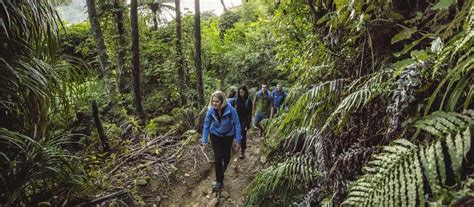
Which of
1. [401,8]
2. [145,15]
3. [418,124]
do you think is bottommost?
[418,124]

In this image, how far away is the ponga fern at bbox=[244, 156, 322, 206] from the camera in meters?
2.96

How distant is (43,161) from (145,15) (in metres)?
10.4

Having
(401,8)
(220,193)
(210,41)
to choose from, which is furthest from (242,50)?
(401,8)

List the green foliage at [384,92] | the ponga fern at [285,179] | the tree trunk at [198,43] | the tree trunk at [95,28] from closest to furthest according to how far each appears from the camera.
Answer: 1. the green foliage at [384,92]
2. the ponga fern at [285,179]
3. the tree trunk at [95,28]
4. the tree trunk at [198,43]

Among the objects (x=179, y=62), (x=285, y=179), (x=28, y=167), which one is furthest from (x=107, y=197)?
(x=179, y=62)

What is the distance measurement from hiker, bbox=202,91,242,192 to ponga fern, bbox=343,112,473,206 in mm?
3022

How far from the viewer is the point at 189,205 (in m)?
5.04

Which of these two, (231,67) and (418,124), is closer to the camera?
(418,124)

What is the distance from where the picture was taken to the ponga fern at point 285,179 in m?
2.96

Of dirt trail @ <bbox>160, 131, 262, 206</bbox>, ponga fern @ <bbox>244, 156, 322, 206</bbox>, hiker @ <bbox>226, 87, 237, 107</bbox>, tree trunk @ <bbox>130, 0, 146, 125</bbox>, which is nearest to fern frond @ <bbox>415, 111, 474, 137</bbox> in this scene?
ponga fern @ <bbox>244, 156, 322, 206</bbox>

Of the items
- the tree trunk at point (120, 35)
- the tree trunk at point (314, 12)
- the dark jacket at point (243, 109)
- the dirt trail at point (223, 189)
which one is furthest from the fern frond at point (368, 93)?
the tree trunk at point (120, 35)

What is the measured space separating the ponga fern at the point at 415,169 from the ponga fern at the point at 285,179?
3.10ft

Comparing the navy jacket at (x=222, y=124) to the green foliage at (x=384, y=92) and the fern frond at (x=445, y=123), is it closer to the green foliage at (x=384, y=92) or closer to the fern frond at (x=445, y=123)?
the green foliage at (x=384, y=92)

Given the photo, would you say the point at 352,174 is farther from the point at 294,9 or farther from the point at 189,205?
the point at 294,9
